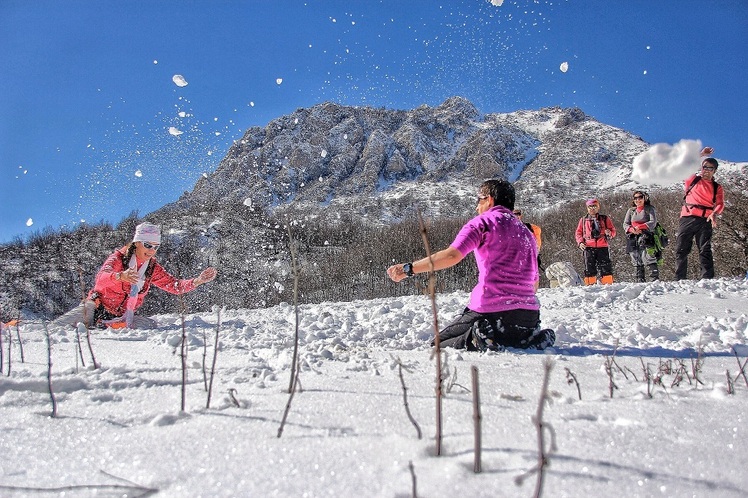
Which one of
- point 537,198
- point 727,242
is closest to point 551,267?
point 727,242

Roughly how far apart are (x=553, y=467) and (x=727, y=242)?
18.5m

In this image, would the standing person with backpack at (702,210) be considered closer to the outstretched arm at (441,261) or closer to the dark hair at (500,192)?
the dark hair at (500,192)

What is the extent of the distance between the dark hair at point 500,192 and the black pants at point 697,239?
6.12m

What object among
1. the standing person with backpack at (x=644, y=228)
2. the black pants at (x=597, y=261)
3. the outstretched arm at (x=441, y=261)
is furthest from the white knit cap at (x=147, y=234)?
the standing person with backpack at (x=644, y=228)

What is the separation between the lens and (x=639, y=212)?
30.3 ft

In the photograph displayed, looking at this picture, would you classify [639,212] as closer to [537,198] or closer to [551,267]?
[551,267]

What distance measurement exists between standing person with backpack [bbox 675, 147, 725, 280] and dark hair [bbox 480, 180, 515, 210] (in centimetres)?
592

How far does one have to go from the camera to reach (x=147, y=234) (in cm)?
573

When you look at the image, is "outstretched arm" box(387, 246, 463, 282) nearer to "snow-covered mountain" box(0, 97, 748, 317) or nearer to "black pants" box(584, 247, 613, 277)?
"black pants" box(584, 247, 613, 277)

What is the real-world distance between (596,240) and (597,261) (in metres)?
0.49

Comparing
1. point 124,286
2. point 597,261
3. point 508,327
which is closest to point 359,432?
point 508,327

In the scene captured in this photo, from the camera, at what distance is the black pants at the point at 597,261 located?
931cm

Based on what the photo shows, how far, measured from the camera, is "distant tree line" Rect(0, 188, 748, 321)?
2561 cm

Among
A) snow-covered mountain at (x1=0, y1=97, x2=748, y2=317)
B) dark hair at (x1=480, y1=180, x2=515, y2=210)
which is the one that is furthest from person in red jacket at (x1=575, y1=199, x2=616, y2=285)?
snow-covered mountain at (x1=0, y1=97, x2=748, y2=317)
